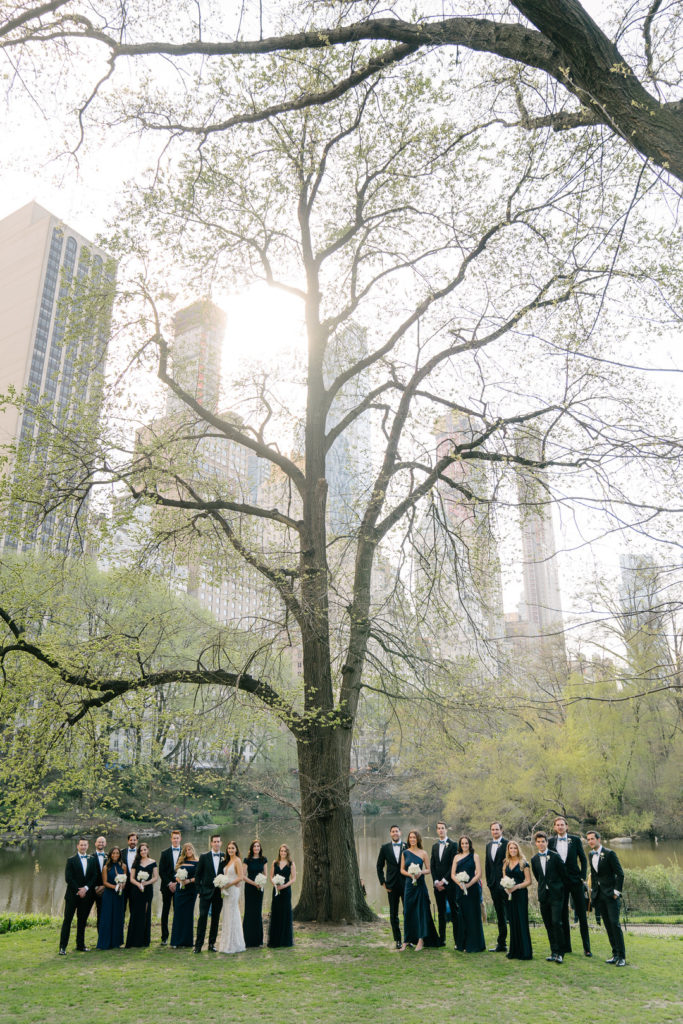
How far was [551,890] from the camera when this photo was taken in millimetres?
8312

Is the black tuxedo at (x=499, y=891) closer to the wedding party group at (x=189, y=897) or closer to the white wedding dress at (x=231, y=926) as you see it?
the wedding party group at (x=189, y=897)

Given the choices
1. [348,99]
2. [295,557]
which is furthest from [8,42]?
[295,557]

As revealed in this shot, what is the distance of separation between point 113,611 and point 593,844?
2773 cm

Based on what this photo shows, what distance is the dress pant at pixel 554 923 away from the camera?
8.14 meters

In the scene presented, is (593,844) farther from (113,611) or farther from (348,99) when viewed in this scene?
(113,611)

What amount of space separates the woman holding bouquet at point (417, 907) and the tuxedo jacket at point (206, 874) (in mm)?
2548

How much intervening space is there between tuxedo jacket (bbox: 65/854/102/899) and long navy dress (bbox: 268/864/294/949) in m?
2.40

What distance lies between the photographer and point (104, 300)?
1122 centimetres

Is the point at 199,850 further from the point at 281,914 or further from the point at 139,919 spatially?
the point at 281,914

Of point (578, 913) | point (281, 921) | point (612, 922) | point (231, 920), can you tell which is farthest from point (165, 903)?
point (612, 922)

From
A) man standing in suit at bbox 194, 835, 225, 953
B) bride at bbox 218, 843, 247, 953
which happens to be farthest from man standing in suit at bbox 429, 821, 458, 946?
man standing in suit at bbox 194, 835, 225, 953

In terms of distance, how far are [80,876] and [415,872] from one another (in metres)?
4.43

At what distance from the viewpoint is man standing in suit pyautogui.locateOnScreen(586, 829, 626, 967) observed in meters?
7.99

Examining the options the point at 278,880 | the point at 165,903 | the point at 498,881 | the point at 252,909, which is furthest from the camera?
the point at 165,903
